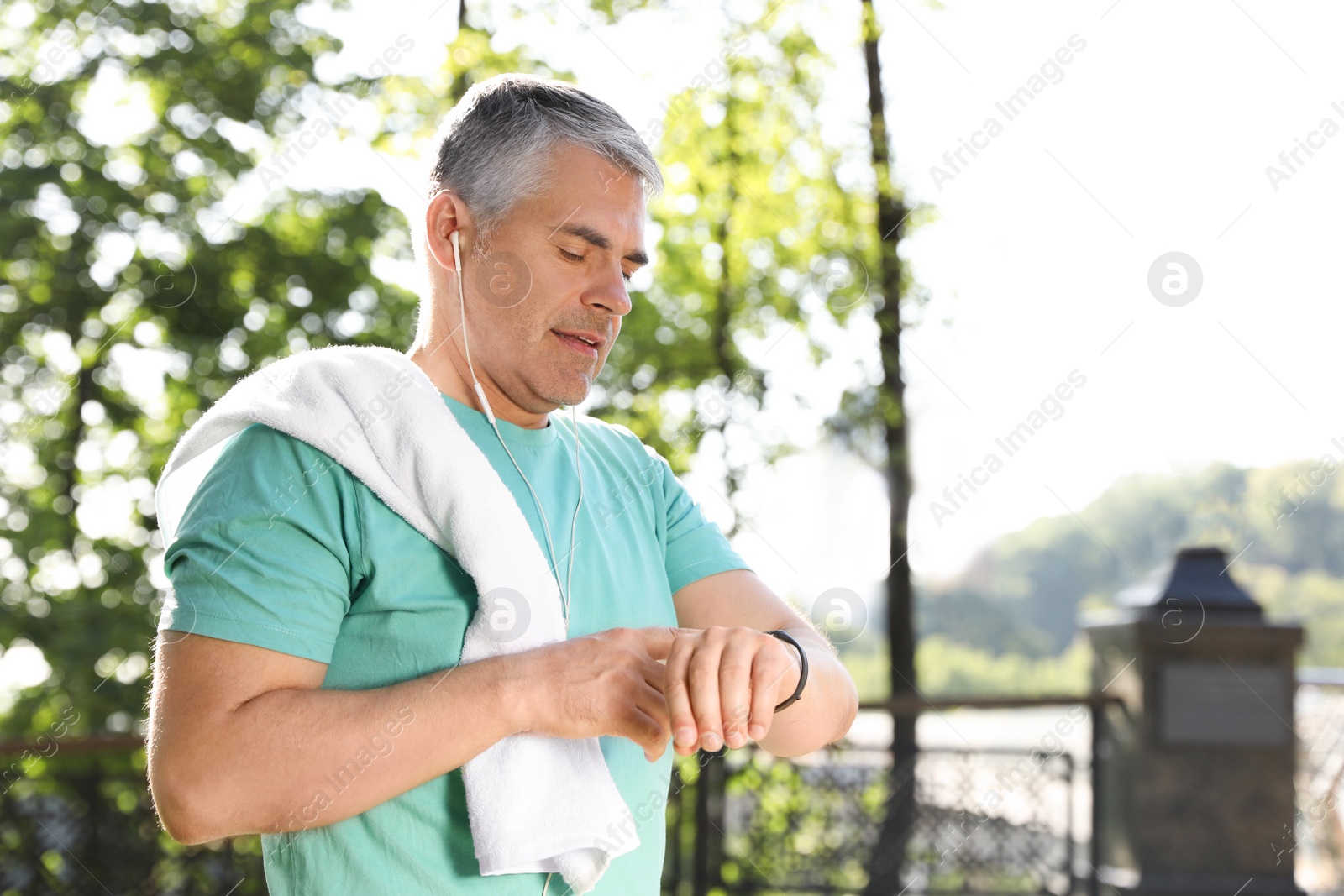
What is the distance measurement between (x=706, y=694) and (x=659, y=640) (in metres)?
0.10

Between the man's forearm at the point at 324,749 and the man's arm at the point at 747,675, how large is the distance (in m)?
0.18

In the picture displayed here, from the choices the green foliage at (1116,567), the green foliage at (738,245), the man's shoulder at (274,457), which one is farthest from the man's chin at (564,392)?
the green foliage at (1116,567)

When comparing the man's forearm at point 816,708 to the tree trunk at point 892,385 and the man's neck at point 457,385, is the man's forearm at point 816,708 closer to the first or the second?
the man's neck at point 457,385

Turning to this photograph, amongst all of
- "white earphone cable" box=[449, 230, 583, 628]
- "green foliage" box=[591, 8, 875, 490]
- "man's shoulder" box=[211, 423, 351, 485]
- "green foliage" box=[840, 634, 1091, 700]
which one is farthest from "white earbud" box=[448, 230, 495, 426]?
"green foliage" box=[840, 634, 1091, 700]

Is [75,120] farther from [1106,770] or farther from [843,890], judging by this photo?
[1106,770]

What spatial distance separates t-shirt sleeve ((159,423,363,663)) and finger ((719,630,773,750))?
405 millimetres

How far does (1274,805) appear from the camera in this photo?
16.3ft

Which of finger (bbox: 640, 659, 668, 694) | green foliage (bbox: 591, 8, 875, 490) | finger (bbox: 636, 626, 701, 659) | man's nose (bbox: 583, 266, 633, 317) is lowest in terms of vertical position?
finger (bbox: 640, 659, 668, 694)

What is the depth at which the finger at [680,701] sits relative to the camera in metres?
1.04

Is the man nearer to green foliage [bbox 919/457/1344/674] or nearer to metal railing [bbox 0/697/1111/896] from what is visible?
metal railing [bbox 0/697/1111/896]

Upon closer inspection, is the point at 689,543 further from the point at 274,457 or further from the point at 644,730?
the point at 274,457

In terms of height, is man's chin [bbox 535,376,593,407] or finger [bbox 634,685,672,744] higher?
man's chin [bbox 535,376,593,407]

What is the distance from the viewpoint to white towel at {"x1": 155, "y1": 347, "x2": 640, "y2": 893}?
1.12m

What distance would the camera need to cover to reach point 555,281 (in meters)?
1.35
